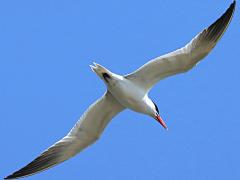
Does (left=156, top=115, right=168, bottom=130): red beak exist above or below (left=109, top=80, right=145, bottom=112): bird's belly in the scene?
below

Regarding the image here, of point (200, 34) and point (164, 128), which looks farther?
point (164, 128)

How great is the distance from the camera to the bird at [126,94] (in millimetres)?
12727

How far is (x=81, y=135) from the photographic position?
1421cm

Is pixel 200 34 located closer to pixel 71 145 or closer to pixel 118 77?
pixel 118 77

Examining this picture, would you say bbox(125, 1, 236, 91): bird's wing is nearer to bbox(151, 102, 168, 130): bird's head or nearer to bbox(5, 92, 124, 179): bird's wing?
bbox(151, 102, 168, 130): bird's head

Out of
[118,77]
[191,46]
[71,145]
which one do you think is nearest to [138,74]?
[118,77]

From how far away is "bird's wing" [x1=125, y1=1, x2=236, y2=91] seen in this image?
496 inches

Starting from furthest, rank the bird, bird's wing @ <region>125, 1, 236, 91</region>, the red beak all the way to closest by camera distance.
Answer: the red beak
the bird
bird's wing @ <region>125, 1, 236, 91</region>

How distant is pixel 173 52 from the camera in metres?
12.9

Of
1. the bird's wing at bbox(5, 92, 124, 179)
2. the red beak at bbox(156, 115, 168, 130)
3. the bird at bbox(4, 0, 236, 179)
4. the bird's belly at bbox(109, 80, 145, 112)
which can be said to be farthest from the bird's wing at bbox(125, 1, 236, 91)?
the red beak at bbox(156, 115, 168, 130)

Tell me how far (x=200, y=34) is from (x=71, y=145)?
11.6ft

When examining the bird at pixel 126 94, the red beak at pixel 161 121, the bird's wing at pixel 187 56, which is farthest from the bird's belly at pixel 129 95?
the red beak at pixel 161 121

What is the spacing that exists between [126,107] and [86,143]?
3.81 ft

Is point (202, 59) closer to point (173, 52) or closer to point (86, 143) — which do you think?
point (173, 52)
